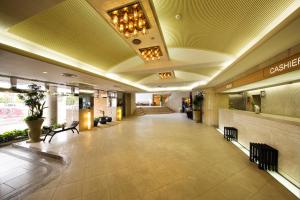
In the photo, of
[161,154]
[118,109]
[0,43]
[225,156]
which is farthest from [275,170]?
[118,109]

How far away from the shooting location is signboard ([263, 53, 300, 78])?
253cm

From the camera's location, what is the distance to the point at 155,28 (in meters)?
2.65

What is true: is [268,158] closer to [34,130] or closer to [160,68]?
[160,68]

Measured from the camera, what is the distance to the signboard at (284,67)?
2531mm

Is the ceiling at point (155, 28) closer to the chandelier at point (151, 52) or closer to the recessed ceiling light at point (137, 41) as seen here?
the recessed ceiling light at point (137, 41)

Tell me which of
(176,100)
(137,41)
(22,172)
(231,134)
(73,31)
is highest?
(73,31)

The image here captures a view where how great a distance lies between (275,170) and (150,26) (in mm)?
4607

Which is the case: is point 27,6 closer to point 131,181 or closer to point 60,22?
point 60,22

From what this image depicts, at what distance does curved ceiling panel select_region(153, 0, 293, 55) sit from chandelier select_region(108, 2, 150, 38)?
43 cm

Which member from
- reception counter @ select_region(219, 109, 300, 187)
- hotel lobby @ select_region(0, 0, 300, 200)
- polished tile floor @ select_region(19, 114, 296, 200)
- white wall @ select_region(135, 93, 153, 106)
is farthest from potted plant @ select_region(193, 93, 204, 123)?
white wall @ select_region(135, 93, 153, 106)

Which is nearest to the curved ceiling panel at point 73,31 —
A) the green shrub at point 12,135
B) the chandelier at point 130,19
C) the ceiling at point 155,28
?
the ceiling at point 155,28

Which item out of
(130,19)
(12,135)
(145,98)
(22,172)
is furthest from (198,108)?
(145,98)

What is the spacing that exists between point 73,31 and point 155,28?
2.01 m

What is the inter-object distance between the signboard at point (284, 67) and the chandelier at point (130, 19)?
9.85 ft
